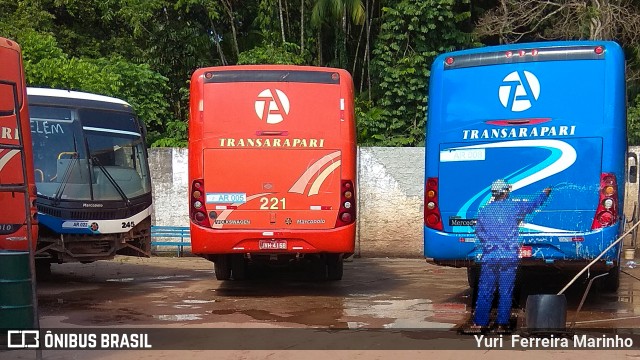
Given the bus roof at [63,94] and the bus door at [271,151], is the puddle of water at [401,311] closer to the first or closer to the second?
the bus door at [271,151]

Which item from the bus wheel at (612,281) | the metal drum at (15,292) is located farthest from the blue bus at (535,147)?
the metal drum at (15,292)

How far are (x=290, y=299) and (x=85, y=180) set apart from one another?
3.91 metres

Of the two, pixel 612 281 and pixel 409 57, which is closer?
pixel 612 281

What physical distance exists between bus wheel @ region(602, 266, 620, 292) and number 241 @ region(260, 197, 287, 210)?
4.53 meters

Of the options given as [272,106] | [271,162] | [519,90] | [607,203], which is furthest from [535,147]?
[272,106]

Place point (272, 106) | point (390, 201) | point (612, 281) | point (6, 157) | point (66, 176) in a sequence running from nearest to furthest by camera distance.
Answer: point (6, 157), point (272, 106), point (612, 281), point (66, 176), point (390, 201)

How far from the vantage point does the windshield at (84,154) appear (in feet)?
44.9

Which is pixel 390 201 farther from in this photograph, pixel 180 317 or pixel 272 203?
pixel 180 317

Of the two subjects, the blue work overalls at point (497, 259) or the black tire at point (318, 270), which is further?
the black tire at point (318, 270)

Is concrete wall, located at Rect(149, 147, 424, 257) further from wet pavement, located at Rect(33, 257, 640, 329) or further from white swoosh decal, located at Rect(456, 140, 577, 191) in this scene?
white swoosh decal, located at Rect(456, 140, 577, 191)

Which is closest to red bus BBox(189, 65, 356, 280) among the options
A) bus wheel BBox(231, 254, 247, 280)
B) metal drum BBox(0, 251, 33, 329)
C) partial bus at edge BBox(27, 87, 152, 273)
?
bus wheel BBox(231, 254, 247, 280)

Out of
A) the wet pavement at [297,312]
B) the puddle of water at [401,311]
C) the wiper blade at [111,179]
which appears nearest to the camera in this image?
the wet pavement at [297,312]

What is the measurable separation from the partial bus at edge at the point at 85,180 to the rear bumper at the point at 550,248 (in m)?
5.66

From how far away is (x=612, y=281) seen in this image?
12.5 meters
